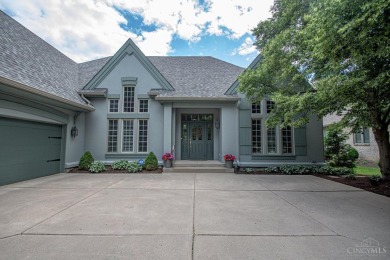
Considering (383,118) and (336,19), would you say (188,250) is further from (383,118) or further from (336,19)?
(383,118)

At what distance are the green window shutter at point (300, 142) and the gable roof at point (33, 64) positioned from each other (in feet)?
36.2

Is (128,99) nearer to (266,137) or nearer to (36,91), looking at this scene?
(36,91)

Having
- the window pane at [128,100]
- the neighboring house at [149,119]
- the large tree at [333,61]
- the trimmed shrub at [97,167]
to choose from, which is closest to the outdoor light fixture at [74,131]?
the neighboring house at [149,119]


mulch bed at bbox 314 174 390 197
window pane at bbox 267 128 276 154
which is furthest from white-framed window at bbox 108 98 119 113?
mulch bed at bbox 314 174 390 197

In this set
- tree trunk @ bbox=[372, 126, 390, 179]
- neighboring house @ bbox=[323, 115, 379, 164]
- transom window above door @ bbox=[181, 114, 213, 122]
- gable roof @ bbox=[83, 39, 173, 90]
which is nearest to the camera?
tree trunk @ bbox=[372, 126, 390, 179]

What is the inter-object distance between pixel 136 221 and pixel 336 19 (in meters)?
5.81

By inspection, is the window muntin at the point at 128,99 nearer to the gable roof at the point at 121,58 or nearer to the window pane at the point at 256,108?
the gable roof at the point at 121,58

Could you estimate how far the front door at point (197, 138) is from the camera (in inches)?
436

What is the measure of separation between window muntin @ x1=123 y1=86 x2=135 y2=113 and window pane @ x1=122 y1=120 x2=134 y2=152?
0.73m

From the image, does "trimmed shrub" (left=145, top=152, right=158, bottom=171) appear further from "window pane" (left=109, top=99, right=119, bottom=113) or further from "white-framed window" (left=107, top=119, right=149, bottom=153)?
"window pane" (left=109, top=99, right=119, bottom=113)

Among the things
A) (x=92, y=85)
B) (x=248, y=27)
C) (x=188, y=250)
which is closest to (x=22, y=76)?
(x=92, y=85)

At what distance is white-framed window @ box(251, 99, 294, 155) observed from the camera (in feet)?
32.3

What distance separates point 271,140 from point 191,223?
7870 mm

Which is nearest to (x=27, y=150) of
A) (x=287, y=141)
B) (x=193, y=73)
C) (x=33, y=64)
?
(x=33, y=64)
